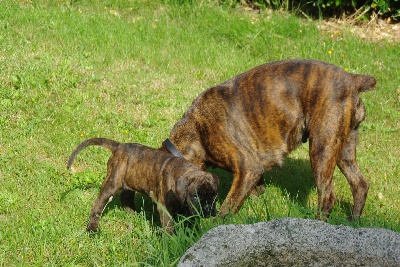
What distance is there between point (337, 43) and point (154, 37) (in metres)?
2.92

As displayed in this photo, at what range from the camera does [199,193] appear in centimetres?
592

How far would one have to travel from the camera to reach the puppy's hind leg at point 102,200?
6.74 metres

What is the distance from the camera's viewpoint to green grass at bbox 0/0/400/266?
641 centimetres

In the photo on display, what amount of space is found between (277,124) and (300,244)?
8.96 ft

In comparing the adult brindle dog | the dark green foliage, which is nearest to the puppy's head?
the adult brindle dog

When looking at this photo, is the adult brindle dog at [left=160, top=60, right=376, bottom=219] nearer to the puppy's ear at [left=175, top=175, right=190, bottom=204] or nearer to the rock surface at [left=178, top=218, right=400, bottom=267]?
the puppy's ear at [left=175, top=175, right=190, bottom=204]

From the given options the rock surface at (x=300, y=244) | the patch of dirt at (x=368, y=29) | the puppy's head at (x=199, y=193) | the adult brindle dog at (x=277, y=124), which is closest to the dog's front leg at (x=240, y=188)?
the adult brindle dog at (x=277, y=124)

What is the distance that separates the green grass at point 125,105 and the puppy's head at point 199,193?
0.15 meters

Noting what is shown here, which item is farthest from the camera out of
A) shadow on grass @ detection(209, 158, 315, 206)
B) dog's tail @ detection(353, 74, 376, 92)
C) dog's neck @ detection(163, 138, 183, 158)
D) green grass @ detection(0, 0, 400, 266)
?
shadow on grass @ detection(209, 158, 315, 206)

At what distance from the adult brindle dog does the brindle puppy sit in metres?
0.37

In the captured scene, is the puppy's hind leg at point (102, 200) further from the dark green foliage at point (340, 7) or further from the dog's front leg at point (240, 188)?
the dark green foliage at point (340, 7)

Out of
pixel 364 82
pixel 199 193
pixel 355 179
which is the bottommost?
pixel 355 179

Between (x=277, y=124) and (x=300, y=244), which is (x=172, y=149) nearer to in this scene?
(x=277, y=124)

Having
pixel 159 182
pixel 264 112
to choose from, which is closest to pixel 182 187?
pixel 159 182
